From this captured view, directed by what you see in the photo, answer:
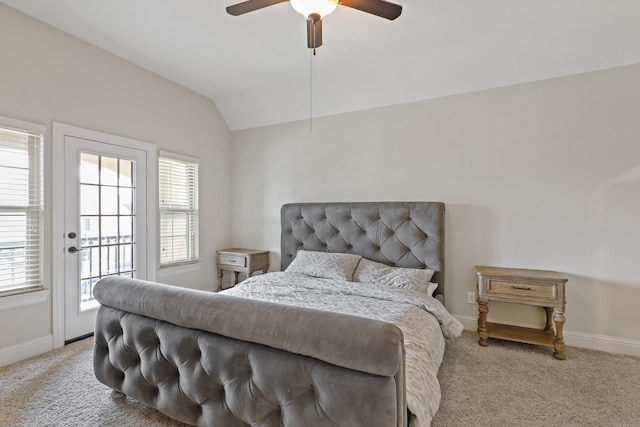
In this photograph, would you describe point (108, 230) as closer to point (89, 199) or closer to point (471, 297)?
point (89, 199)

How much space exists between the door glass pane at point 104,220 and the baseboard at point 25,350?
36 cm

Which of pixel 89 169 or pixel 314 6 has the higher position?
pixel 314 6

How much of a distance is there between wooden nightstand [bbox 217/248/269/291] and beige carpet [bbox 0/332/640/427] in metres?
1.79

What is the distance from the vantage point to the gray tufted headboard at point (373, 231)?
313 centimetres

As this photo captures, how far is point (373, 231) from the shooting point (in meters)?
3.42

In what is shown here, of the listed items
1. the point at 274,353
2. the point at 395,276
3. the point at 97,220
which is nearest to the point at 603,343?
the point at 395,276

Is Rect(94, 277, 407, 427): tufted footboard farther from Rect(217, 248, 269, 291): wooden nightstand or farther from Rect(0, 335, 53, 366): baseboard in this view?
Rect(217, 248, 269, 291): wooden nightstand

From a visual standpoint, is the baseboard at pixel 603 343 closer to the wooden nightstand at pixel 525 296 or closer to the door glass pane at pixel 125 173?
the wooden nightstand at pixel 525 296

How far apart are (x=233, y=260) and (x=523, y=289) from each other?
333 cm

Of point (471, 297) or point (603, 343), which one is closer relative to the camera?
point (603, 343)

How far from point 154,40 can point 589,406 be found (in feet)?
14.5

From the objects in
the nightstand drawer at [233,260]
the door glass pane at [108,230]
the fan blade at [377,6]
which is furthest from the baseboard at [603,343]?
the door glass pane at [108,230]

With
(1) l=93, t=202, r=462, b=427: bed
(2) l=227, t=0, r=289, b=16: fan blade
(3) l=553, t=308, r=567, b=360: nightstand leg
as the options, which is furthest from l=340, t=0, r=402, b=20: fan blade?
(3) l=553, t=308, r=567, b=360: nightstand leg

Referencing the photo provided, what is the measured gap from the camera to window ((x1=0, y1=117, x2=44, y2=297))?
2.46 m
